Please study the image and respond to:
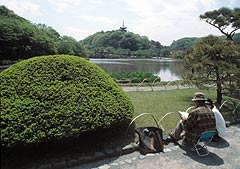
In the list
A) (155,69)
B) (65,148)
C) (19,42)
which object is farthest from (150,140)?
(19,42)

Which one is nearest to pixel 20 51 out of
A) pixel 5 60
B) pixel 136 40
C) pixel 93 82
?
pixel 5 60

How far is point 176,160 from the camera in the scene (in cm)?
404

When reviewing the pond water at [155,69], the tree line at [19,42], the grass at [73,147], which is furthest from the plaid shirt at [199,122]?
the tree line at [19,42]

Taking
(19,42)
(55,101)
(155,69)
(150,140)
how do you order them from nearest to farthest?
(55,101) < (150,140) < (19,42) < (155,69)

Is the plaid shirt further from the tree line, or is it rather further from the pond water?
the tree line

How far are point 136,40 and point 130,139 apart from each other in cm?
10283

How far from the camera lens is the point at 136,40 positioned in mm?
104812

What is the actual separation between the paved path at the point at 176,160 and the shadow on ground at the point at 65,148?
1.20ft

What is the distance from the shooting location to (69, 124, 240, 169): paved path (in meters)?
3.80

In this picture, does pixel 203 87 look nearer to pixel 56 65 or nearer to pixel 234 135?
pixel 234 135

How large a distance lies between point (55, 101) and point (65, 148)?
37.1 inches

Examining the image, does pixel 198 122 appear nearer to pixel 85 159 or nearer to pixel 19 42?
pixel 85 159

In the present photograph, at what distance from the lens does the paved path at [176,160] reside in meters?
3.80

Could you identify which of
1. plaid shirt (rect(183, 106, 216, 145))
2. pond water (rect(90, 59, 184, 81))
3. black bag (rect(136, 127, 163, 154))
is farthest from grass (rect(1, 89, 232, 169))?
pond water (rect(90, 59, 184, 81))
